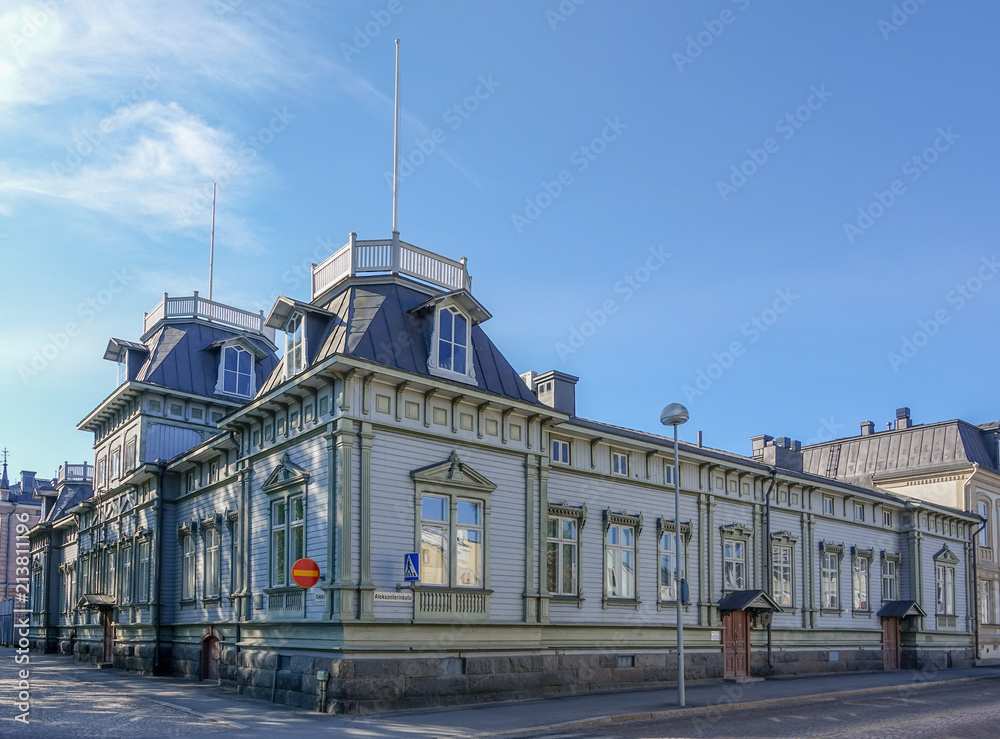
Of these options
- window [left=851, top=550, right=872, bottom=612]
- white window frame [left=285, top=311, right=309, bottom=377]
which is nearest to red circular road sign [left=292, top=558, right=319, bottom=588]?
white window frame [left=285, top=311, right=309, bottom=377]

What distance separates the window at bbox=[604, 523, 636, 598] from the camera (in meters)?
25.7

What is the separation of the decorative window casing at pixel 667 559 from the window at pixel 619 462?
2.10 metres

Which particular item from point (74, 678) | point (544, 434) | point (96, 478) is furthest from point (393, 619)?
point (96, 478)

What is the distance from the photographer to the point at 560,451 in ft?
81.9

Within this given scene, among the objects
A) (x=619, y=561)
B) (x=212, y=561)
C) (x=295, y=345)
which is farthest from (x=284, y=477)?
(x=619, y=561)

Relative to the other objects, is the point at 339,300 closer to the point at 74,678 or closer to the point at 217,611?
the point at 217,611

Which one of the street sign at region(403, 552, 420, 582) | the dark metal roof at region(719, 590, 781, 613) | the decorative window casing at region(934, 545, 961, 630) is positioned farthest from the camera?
the decorative window casing at region(934, 545, 961, 630)

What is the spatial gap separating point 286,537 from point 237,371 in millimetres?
14929

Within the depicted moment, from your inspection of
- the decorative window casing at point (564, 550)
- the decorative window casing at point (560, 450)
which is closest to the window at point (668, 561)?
the decorative window casing at point (564, 550)

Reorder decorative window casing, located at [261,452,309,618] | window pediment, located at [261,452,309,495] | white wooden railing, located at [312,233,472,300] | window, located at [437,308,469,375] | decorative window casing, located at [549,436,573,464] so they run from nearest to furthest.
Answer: decorative window casing, located at [261,452,309,618]
window pediment, located at [261,452,309,495]
window, located at [437,308,469,375]
white wooden railing, located at [312,233,472,300]
decorative window casing, located at [549,436,573,464]

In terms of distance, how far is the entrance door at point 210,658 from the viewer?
26.2 meters

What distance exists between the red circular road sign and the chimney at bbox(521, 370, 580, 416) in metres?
10.7

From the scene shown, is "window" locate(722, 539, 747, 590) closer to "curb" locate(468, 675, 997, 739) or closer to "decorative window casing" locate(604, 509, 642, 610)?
"decorative window casing" locate(604, 509, 642, 610)

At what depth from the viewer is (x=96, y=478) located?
3853 cm
